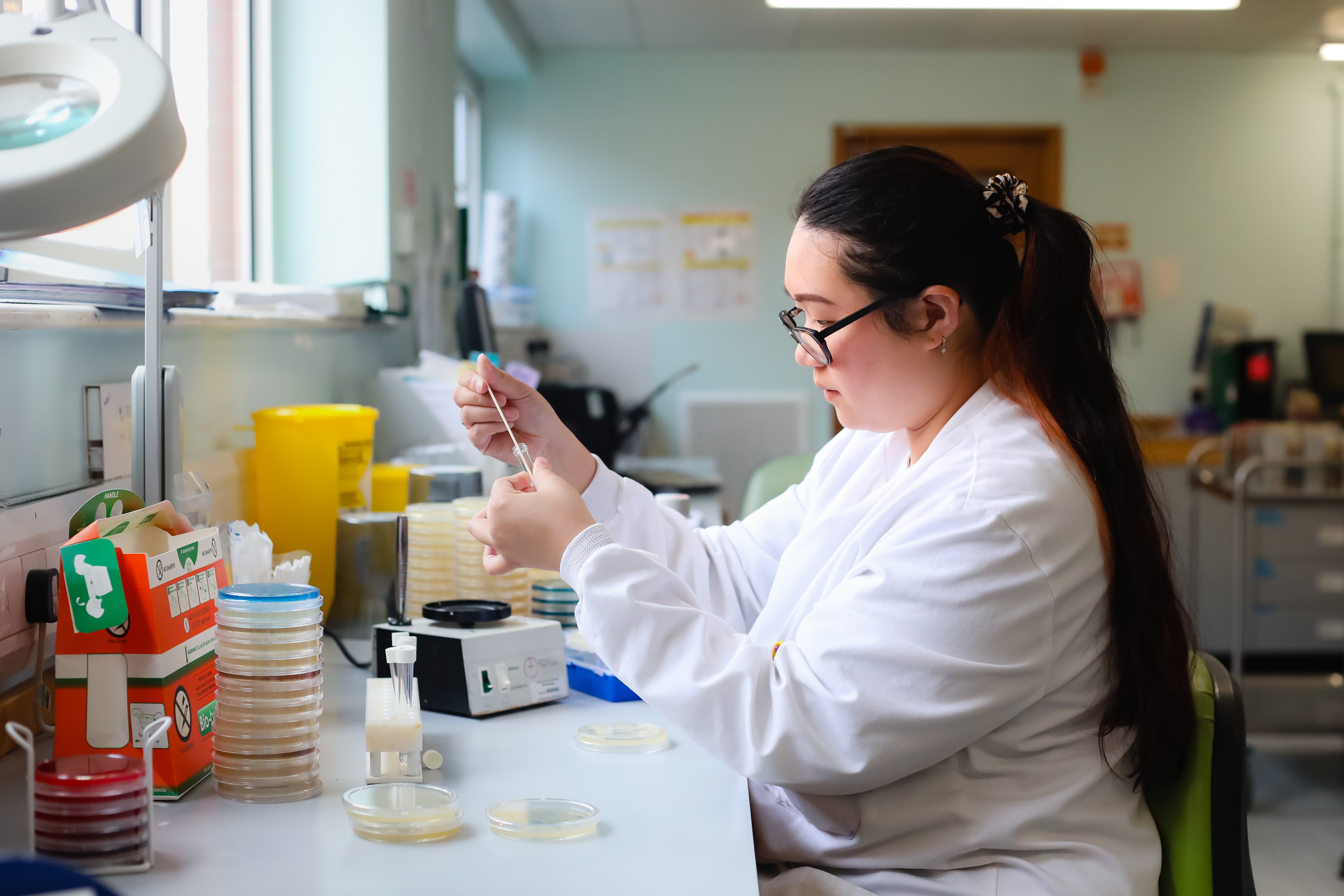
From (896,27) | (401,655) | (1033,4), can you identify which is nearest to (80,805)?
(401,655)

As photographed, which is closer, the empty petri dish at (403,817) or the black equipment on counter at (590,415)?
the empty petri dish at (403,817)

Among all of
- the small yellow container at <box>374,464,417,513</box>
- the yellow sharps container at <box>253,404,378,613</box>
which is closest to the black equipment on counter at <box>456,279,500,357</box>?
the small yellow container at <box>374,464,417,513</box>

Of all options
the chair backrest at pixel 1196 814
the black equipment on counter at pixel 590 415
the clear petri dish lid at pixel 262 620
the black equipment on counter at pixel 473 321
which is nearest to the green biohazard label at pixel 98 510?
the clear petri dish lid at pixel 262 620

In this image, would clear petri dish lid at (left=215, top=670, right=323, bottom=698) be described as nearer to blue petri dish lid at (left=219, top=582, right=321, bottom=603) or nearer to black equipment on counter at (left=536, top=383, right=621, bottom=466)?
blue petri dish lid at (left=219, top=582, right=321, bottom=603)

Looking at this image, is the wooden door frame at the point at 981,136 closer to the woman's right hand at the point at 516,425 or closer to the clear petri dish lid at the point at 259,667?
the woman's right hand at the point at 516,425

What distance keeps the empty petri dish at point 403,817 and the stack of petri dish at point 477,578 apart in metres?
0.58

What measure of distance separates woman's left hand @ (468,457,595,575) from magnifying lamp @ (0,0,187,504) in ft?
1.51

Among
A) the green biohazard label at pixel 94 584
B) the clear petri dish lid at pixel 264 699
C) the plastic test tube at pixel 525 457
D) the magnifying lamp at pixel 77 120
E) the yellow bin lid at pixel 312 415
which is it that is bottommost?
the clear petri dish lid at pixel 264 699

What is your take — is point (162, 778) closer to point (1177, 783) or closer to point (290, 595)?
point (290, 595)

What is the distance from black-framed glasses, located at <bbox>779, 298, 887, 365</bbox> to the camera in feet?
3.69

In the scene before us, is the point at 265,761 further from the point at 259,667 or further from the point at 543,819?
the point at 543,819

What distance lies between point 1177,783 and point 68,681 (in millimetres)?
1011

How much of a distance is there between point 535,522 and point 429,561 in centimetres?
55

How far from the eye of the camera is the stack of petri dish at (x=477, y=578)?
1521 millimetres
